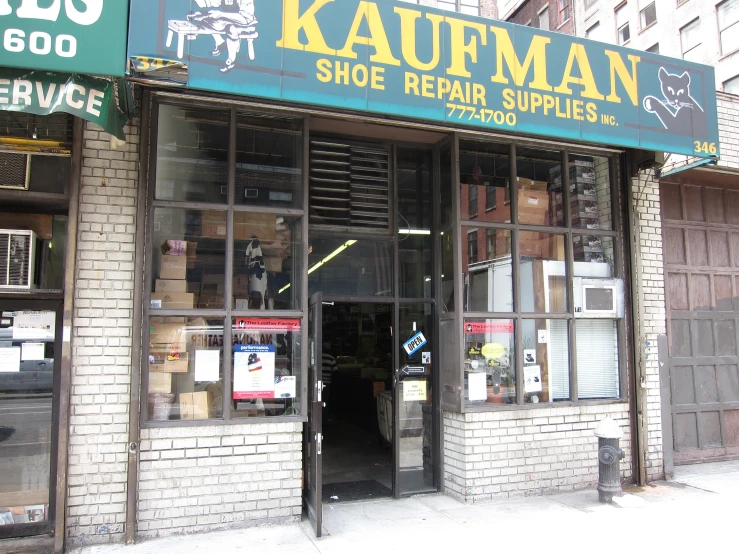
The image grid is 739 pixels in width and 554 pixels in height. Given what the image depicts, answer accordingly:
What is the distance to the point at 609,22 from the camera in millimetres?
30125

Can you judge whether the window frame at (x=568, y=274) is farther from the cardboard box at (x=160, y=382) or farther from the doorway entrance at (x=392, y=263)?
the cardboard box at (x=160, y=382)

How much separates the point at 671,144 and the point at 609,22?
2850cm

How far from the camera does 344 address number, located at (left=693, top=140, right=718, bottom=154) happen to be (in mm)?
6410

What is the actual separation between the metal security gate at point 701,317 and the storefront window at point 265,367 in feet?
17.5

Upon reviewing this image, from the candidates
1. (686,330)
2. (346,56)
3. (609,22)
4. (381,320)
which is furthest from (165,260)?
(609,22)

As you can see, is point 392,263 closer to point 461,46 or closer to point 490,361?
point 490,361

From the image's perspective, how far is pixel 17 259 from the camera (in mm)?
5066

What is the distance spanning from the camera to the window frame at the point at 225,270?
523 centimetres

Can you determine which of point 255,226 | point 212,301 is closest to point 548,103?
point 255,226

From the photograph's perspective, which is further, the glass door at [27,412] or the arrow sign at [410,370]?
the arrow sign at [410,370]

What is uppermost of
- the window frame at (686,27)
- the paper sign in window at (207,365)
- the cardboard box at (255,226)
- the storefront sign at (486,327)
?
the window frame at (686,27)

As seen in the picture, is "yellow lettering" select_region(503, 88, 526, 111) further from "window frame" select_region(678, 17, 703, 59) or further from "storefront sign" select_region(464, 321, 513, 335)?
"window frame" select_region(678, 17, 703, 59)

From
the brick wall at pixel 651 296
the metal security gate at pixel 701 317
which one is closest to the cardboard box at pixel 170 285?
the brick wall at pixel 651 296

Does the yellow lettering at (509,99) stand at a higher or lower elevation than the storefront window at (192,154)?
higher
